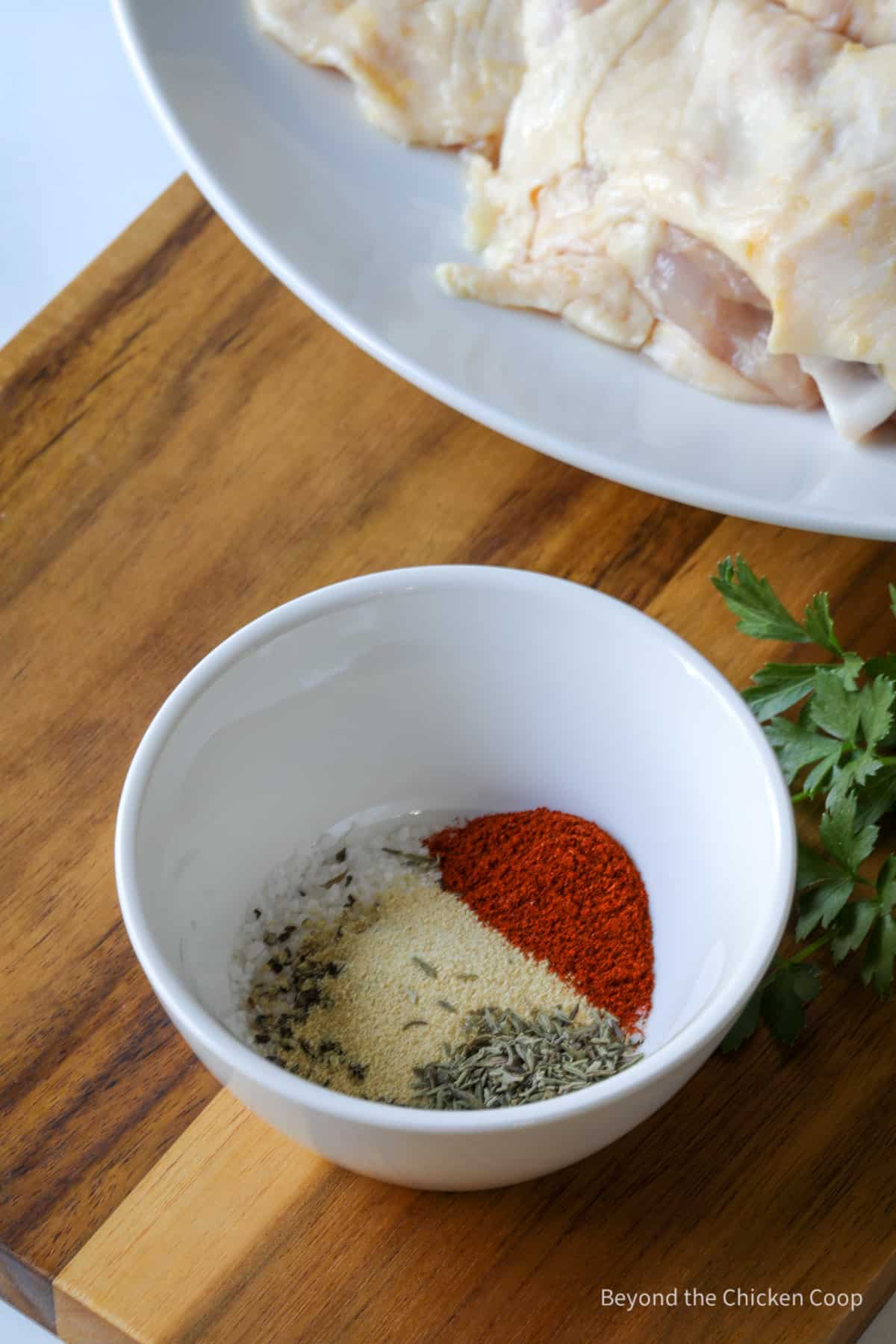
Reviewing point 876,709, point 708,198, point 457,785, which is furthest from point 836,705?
point 708,198

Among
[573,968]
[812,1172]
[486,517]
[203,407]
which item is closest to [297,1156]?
[573,968]

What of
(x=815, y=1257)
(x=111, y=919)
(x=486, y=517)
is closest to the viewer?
(x=815, y=1257)

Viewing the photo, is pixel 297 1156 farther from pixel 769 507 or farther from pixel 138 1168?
pixel 769 507

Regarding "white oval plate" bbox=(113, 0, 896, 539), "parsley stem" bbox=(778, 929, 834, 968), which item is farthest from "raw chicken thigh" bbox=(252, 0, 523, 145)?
"parsley stem" bbox=(778, 929, 834, 968)

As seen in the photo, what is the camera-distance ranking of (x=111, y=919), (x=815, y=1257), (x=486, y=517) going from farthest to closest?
(x=486, y=517) → (x=111, y=919) → (x=815, y=1257)

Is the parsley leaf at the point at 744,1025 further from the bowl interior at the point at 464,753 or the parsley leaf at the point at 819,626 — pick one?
the parsley leaf at the point at 819,626
